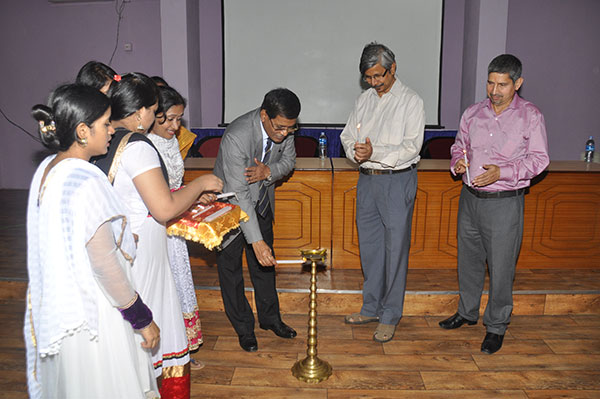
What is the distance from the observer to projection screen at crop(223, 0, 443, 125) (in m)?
6.72

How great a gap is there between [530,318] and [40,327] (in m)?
3.09

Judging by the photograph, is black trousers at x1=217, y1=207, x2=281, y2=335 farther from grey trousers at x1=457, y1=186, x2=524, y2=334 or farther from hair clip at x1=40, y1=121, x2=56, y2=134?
hair clip at x1=40, y1=121, x2=56, y2=134

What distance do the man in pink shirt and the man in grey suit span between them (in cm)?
112

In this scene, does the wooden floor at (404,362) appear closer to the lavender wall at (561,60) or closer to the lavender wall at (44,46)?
the lavender wall at (561,60)

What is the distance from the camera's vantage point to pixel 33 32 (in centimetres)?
686

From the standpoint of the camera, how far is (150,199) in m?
1.60

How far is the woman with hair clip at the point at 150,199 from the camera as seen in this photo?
1588 millimetres

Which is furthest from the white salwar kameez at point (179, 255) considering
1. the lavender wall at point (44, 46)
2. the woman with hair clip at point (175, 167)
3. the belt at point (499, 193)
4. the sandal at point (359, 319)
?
the lavender wall at point (44, 46)

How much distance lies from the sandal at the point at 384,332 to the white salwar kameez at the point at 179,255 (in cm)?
111

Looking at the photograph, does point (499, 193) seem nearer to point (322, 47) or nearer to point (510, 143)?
point (510, 143)

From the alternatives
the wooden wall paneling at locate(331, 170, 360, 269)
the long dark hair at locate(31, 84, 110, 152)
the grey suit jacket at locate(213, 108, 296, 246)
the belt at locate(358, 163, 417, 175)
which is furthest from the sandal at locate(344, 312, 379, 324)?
the long dark hair at locate(31, 84, 110, 152)

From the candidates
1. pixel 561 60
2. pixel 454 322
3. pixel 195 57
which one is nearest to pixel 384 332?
pixel 454 322

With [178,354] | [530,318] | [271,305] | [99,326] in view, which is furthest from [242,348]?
[530,318]

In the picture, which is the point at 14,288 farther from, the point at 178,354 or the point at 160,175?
the point at 160,175
